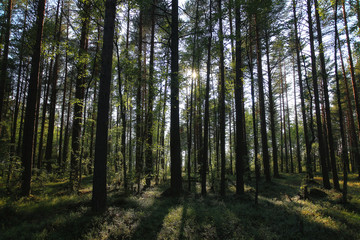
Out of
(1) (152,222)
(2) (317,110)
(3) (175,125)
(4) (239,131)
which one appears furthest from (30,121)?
(2) (317,110)

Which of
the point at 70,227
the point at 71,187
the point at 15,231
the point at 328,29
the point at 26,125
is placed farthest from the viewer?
the point at 328,29

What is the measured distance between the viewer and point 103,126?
19.2 feet

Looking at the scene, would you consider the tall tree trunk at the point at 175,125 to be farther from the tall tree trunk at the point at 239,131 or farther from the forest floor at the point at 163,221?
the tall tree trunk at the point at 239,131

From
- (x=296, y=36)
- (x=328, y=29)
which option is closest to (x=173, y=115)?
(x=296, y=36)

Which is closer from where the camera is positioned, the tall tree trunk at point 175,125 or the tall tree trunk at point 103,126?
the tall tree trunk at point 103,126

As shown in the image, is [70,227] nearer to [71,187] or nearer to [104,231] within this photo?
[104,231]

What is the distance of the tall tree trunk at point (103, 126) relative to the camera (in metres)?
5.66

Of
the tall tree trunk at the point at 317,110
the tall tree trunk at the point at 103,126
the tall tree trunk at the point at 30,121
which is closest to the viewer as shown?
the tall tree trunk at the point at 103,126

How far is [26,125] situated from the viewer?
23.3ft

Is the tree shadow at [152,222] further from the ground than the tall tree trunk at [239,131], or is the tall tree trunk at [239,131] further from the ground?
the tall tree trunk at [239,131]

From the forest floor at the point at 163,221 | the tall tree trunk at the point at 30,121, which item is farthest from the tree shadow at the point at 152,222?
the tall tree trunk at the point at 30,121

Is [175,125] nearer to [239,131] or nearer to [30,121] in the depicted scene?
[239,131]

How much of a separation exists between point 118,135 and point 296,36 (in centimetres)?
1424

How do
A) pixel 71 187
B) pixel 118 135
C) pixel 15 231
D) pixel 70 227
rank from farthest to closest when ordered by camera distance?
pixel 118 135 → pixel 71 187 → pixel 70 227 → pixel 15 231
